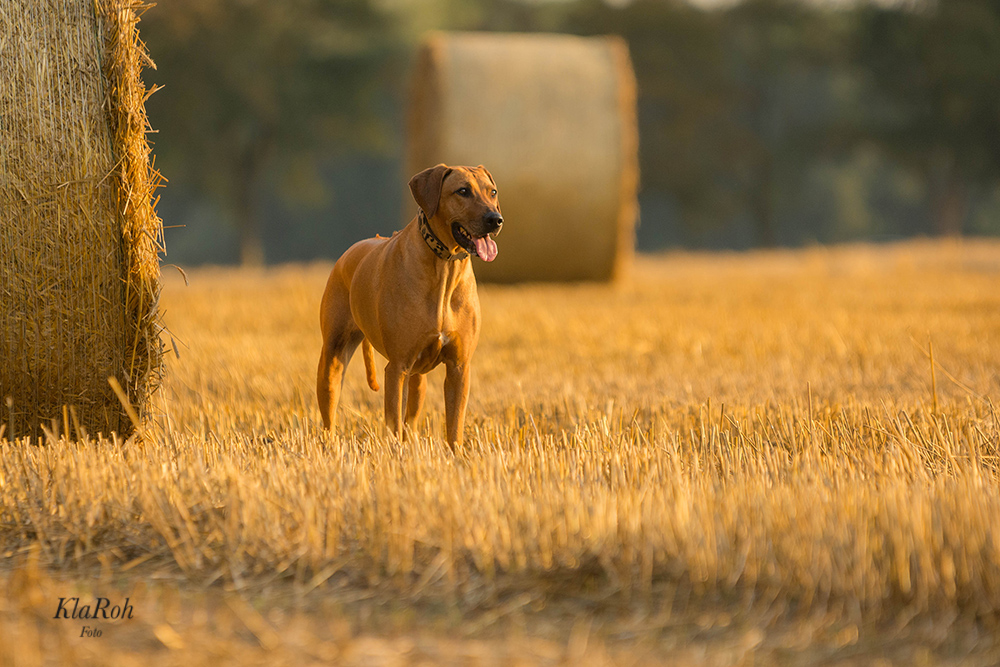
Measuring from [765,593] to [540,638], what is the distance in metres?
0.61

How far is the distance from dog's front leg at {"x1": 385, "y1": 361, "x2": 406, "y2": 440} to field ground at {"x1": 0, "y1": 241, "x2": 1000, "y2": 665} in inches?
6.4

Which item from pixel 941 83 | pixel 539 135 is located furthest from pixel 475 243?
pixel 941 83

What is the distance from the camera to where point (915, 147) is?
32938 millimetres

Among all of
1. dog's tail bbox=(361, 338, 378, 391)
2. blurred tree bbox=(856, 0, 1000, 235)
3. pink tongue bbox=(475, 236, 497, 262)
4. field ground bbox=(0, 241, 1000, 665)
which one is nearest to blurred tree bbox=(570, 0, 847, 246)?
blurred tree bbox=(856, 0, 1000, 235)

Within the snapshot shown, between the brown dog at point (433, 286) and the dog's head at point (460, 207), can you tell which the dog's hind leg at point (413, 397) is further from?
the dog's head at point (460, 207)

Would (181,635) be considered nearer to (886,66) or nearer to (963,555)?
(963,555)

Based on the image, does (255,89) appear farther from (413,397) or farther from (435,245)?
(435,245)

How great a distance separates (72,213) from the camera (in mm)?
4105

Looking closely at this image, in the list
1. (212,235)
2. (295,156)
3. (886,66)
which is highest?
(886,66)

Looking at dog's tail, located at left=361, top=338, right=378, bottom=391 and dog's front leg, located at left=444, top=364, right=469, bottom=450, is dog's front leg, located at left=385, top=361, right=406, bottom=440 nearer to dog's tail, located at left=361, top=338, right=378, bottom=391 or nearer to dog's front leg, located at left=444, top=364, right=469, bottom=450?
dog's front leg, located at left=444, top=364, right=469, bottom=450

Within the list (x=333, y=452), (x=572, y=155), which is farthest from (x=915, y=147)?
(x=333, y=452)

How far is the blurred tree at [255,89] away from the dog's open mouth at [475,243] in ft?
80.3

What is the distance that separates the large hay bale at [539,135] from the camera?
1116 centimetres

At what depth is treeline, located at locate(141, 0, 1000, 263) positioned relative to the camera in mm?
28094
